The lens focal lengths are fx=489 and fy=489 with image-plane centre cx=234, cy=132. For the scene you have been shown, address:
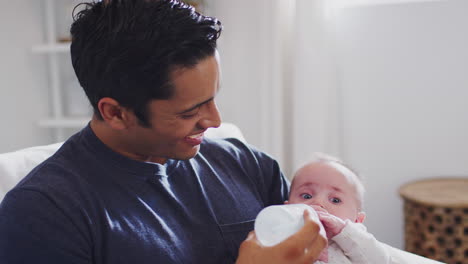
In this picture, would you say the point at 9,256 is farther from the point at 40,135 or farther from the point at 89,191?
the point at 40,135

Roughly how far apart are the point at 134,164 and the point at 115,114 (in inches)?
4.1

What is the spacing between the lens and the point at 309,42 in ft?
7.20

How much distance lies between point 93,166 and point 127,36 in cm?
26

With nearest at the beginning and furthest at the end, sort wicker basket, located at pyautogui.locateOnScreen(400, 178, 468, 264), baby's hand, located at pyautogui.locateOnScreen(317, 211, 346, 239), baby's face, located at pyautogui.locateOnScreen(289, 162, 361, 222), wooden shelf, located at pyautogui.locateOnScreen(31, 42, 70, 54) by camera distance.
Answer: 1. baby's hand, located at pyautogui.locateOnScreen(317, 211, 346, 239)
2. baby's face, located at pyautogui.locateOnScreen(289, 162, 361, 222)
3. wicker basket, located at pyautogui.locateOnScreen(400, 178, 468, 264)
4. wooden shelf, located at pyautogui.locateOnScreen(31, 42, 70, 54)

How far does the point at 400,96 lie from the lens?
220 cm

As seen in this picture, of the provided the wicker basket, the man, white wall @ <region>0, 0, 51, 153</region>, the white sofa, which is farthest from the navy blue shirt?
white wall @ <region>0, 0, 51, 153</region>

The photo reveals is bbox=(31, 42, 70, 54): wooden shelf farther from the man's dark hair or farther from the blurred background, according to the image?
the man's dark hair

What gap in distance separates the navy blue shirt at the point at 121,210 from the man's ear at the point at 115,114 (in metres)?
0.05

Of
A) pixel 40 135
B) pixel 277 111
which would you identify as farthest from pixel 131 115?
pixel 40 135

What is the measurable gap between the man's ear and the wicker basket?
4.30ft

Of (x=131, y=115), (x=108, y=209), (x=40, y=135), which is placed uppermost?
(x=131, y=115)

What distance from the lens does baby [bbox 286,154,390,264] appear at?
110cm

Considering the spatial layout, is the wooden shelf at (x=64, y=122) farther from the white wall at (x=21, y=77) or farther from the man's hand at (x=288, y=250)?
the man's hand at (x=288, y=250)

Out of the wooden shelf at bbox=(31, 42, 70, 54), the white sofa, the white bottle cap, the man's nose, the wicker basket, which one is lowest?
the wicker basket
